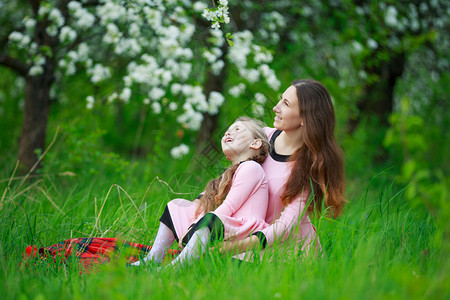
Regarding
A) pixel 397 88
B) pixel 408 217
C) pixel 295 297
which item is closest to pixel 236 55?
pixel 408 217

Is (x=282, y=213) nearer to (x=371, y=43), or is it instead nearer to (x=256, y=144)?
(x=256, y=144)

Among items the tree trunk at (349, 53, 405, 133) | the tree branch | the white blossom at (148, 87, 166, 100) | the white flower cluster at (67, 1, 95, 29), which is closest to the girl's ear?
the white blossom at (148, 87, 166, 100)

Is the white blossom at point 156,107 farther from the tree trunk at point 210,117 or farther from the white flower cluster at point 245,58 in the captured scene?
the tree trunk at point 210,117

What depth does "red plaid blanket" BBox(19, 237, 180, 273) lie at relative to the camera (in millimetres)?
2350

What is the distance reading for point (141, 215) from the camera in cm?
303

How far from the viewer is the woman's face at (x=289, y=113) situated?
8.43ft

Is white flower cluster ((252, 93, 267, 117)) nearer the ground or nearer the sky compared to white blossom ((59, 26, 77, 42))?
nearer the ground

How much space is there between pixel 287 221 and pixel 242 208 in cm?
23

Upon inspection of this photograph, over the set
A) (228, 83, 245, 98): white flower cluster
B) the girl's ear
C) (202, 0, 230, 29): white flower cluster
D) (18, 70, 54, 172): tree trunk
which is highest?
(202, 0, 230, 29): white flower cluster

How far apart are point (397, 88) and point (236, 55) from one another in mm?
4645

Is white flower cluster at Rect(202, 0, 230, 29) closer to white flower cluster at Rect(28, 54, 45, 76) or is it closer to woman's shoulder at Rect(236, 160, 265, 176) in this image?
woman's shoulder at Rect(236, 160, 265, 176)

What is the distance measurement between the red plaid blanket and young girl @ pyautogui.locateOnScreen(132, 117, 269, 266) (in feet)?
0.37

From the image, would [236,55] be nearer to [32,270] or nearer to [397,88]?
[32,270]

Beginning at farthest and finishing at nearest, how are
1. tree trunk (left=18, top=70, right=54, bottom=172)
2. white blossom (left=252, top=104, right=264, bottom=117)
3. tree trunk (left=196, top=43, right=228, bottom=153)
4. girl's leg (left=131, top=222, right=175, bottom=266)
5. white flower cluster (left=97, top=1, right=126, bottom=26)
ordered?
tree trunk (left=196, top=43, right=228, bottom=153)
tree trunk (left=18, top=70, right=54, bottom=172)
white flower cluster (left=97, top=1, right=126, bottom=26)
white blossom (left=252, top=104, right=264, bottom=117)
girl's leg (left=131, top=222, right=175, bottom=266)
